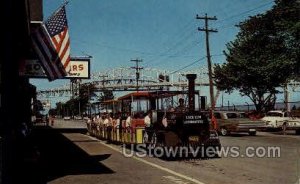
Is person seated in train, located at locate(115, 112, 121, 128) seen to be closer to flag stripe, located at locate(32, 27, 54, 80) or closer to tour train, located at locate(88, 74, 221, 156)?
tour train, located at locate(88, 74, 221, 156)

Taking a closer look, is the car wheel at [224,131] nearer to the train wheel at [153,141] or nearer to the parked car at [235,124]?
the parked car at [235,124]

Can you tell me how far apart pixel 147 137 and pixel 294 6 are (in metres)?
23.7

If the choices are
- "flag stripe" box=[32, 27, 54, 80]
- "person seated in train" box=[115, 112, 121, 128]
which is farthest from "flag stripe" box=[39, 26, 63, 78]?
"person seated in train" box=[115, 112, 121, 128]

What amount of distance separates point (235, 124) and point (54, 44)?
18849mm

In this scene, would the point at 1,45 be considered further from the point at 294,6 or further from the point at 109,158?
the point at 294,6

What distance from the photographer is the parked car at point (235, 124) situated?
31703 mm

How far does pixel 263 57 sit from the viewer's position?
4309cm

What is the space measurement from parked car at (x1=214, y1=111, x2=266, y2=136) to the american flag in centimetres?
1752

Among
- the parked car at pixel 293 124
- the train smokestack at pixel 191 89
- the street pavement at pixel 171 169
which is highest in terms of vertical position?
the train smokestack at pixel 191 89

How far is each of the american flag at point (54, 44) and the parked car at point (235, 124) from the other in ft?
57.5

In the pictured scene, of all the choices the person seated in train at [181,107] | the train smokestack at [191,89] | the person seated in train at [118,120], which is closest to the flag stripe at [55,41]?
the train smokestack at [191,89]

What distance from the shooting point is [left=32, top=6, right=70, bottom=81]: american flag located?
13.9 m

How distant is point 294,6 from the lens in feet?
125

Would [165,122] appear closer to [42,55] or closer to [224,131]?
[42,55]
